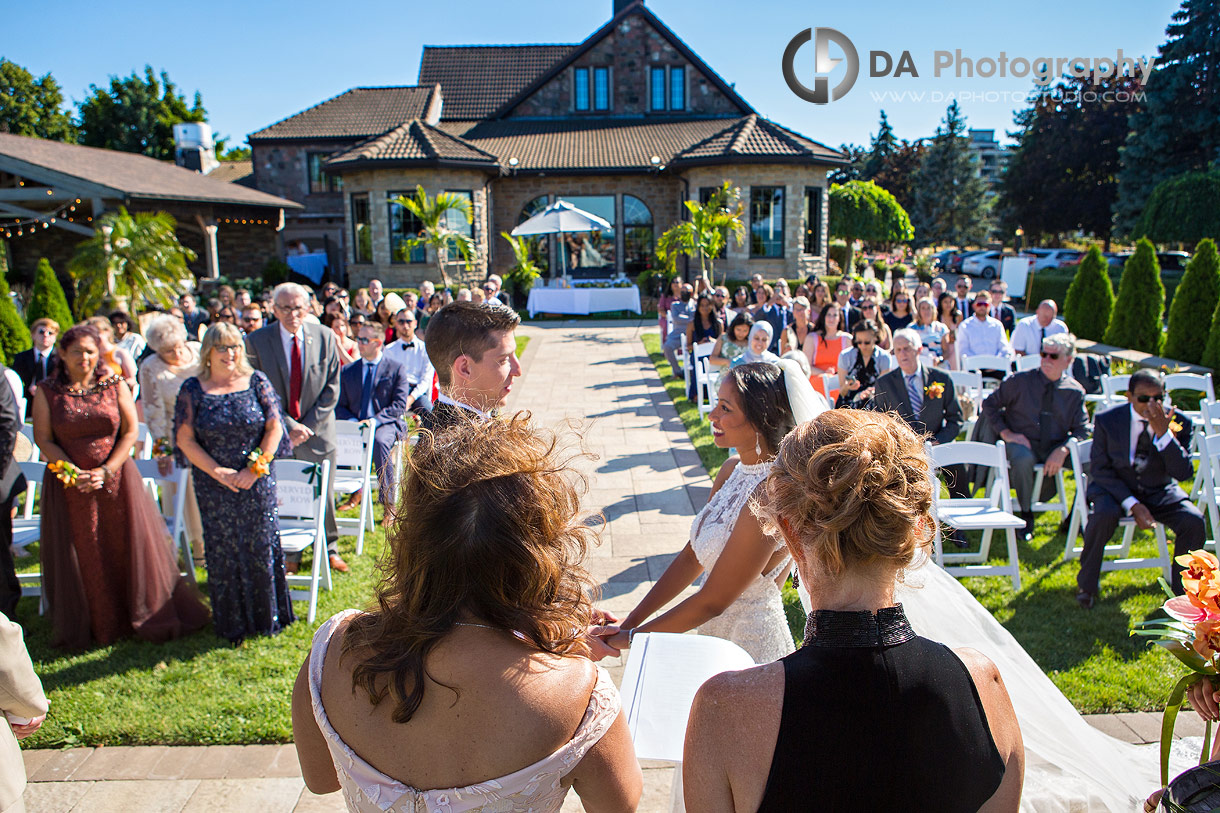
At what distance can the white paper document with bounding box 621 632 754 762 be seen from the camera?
216cm

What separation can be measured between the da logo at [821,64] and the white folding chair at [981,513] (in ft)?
27.5

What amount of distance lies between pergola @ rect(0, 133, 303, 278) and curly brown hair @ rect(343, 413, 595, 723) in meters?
21.5

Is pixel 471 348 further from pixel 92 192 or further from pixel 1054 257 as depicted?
pixel 1054 257

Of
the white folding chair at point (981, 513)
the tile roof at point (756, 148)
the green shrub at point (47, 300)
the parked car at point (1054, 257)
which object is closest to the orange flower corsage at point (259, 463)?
the white folding chair at point (981, 513)

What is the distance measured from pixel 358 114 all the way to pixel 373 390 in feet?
100

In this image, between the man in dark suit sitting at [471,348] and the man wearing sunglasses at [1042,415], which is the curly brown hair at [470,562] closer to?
the man in dark suit sitting at [471,348]

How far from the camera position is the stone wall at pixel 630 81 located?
28734 millimetres

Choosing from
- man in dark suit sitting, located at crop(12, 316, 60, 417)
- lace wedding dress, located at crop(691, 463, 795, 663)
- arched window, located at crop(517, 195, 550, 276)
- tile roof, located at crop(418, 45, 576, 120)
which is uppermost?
tile roof, located at crop(418, 45, 576, 120)

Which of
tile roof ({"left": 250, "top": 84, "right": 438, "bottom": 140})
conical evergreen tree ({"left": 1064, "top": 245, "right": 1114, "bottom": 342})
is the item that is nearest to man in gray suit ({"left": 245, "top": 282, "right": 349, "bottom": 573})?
conical evergreen tree ({"left": 1064, "top": 245, "right": 1114, "bottom": 342})

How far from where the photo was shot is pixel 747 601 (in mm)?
2932

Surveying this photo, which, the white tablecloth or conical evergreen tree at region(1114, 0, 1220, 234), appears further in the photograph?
conical evergreen tree at region(1114, 0, 1220, 234)

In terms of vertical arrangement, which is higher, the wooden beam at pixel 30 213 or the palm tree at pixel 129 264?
the wooden beam at pixel 30 213

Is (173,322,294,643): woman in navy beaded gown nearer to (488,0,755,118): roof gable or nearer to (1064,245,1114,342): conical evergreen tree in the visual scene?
(1064,245,1114,342): conical evergreen tree

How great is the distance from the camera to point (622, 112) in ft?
98.4
